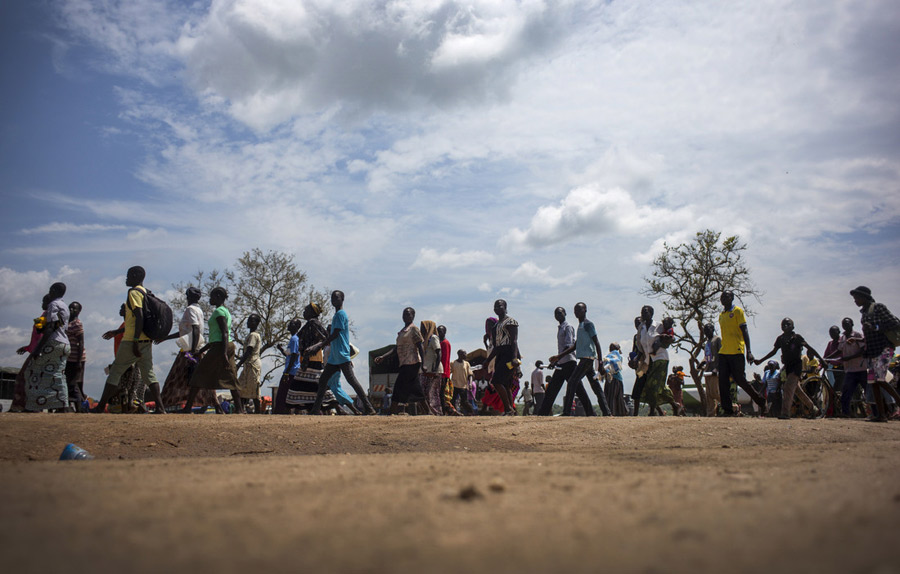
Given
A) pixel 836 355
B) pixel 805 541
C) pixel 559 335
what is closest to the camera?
pixel 805 541

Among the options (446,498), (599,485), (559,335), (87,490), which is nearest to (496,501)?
(446,498)

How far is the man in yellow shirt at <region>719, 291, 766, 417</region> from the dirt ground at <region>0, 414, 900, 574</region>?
5520 mm

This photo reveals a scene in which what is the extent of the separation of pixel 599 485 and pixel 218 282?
30.8 m

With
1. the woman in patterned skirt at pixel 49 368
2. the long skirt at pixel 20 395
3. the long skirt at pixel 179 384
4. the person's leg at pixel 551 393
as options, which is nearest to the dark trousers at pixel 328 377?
the long skirt at pixel 179 384

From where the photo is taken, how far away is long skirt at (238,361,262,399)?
12.4m

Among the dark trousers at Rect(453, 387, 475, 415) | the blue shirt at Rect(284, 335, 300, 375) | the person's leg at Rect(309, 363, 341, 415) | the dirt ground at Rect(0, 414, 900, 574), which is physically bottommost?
the dirt ground at Rect(0, 414, 900, 574)

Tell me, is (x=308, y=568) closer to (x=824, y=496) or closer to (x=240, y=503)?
(x=240, y=503)

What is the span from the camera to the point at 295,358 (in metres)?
11.9

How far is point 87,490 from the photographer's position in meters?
3.04

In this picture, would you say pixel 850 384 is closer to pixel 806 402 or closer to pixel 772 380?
pixel 806 402

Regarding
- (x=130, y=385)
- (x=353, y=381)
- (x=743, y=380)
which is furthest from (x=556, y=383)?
(x=130, y=385)

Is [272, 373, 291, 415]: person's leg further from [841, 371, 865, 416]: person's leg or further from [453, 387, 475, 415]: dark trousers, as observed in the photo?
[841, 371, 865, 416]: person's leg

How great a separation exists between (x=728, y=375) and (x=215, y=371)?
7580 millimetres

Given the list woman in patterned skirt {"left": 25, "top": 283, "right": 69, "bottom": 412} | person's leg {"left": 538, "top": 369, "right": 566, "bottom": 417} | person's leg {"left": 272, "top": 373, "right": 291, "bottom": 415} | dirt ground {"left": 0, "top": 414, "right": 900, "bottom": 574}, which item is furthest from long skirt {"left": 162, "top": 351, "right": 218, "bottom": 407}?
dirt ground {"left": 0, "top": 414, "right": 900, "bottom": 574}
